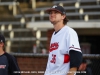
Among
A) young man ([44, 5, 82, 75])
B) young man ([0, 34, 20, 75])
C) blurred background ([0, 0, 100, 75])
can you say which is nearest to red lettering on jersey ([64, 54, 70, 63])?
young man ([44, 5, 82, 75])

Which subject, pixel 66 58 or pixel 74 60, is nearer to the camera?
pixel 74 60

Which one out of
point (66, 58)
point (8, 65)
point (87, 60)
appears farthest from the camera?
point (87, 60)

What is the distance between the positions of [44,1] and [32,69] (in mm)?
8185

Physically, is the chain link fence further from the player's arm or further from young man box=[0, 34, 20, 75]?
the player's arm

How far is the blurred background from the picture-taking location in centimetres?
1055

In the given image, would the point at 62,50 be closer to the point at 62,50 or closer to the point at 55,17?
the point at 62,50

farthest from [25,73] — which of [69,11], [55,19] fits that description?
[69,11]

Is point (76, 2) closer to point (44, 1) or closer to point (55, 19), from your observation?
point (44, 1)

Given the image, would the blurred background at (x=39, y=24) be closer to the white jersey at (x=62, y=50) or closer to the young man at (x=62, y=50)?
the young man at (x=62, y=50)

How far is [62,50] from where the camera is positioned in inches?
143

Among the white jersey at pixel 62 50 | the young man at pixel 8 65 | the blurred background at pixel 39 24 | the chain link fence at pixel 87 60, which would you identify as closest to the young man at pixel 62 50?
the white jersey at pixel 62 50

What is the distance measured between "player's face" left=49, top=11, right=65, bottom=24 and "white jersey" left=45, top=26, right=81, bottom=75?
0.15 m

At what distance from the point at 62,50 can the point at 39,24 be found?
7.07 meters

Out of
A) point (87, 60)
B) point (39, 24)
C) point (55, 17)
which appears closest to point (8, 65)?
point (55, 17)
